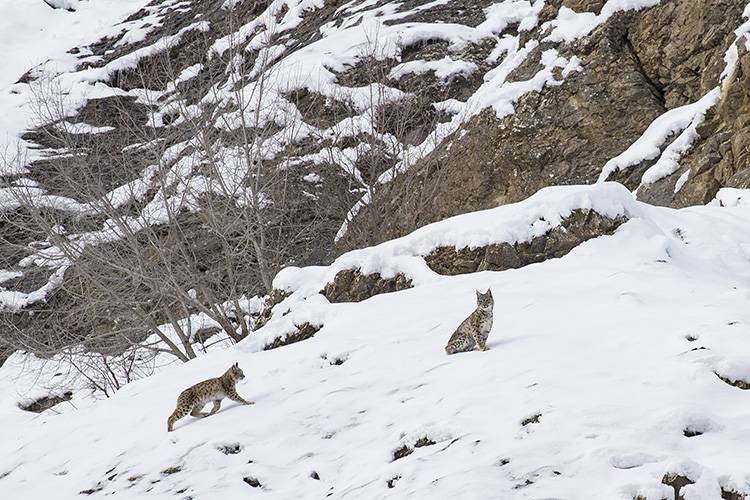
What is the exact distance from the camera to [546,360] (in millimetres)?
6551

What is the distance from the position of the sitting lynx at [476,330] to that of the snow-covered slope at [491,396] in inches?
6.8

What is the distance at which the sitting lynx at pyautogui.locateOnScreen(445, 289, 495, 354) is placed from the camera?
24.9 ft

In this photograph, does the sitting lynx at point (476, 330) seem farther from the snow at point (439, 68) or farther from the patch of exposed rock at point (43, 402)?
the snow at point (439, 68)

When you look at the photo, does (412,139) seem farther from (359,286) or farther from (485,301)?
(485,301)

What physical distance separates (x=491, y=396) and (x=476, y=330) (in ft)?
5.12

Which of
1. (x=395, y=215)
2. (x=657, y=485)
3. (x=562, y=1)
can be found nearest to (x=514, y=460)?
(x=657, y=485)

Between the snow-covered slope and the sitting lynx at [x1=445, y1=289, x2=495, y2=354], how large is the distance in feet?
0.57

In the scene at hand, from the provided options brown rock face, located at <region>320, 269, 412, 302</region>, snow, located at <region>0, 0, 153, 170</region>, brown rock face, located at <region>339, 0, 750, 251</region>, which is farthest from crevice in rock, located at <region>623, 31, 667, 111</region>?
snow, located at <region>0, 0, 153, 170</region>

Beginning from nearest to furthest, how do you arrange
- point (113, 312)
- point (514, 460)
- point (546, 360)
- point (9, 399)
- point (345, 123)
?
→ point (514, 460), point (546, 360), point (113, 312), point (9, 399), point (345, 123)

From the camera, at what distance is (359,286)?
1182 cm

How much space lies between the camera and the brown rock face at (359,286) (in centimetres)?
1175

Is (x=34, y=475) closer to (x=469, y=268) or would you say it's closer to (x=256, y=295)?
(x=469, y=268)

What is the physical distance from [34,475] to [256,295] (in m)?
11.3

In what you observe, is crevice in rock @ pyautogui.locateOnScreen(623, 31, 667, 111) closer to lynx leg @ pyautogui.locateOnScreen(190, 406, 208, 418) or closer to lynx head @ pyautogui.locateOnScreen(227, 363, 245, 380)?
lynx head @ pyautogui.locateOnScreen(227, 363, 245, 380)
